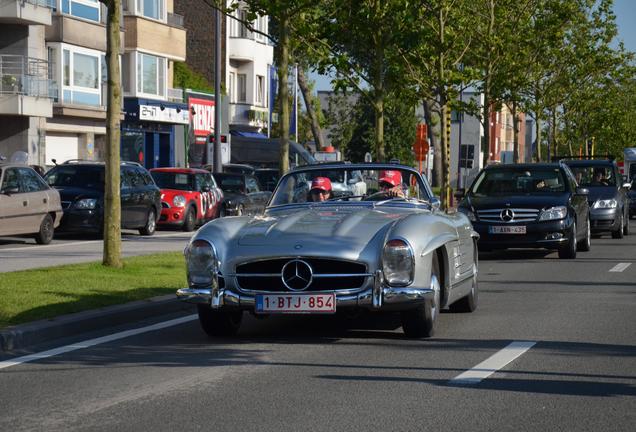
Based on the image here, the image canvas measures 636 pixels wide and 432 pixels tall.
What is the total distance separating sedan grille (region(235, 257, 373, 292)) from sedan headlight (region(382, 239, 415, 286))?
0.58ft

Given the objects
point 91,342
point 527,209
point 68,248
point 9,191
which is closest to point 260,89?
point 9,191

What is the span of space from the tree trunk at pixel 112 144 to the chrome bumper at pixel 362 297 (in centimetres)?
598

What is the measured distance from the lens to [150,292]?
13.6 meters

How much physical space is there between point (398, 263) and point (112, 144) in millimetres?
6917

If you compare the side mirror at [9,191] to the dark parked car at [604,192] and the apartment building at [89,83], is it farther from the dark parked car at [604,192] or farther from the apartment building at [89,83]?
the apartment building at [89,83]

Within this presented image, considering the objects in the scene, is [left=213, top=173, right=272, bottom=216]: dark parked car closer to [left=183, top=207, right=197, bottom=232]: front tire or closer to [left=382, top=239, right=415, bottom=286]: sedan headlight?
[left=183, top=207, right=197, bottom=232]: front tire

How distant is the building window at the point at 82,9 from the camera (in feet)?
153

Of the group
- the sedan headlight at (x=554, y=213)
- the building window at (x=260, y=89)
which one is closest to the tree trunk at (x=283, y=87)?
the sedan headlight at (x=554, y=213)

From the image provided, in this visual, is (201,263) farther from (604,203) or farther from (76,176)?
(604,203)

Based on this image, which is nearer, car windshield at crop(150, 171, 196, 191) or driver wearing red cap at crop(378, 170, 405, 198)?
driver wearing red cap at crop(378, 170, 405, 198)

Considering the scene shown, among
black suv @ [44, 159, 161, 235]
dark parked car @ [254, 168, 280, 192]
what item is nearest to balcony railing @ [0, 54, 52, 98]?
dark parked car @ [254, 168, 280, 192]

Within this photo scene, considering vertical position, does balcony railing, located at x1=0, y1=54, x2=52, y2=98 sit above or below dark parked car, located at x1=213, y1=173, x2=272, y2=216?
above

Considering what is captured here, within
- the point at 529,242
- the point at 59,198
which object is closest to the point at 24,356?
the point at 529,242

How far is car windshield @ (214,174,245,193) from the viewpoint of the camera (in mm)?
36969
